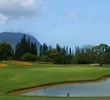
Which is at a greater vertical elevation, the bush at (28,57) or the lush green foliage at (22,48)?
the lush green foliage at (22,48)

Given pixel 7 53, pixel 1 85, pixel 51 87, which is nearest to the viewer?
pixel 1 85

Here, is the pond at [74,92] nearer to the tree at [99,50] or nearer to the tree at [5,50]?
the tree at [5,50]

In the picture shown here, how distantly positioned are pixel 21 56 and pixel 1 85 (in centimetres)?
10068

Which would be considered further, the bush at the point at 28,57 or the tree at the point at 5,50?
the bush at the point at 28,57

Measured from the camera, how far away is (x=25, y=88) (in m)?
40.8

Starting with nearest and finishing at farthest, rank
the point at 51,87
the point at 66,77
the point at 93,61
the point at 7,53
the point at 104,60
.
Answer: the point at 51,87 < the point at 66,77 < the point at 7,53 < the point at 104,60 < the point at 93,61

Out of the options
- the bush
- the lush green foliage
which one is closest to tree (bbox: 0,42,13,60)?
the bush

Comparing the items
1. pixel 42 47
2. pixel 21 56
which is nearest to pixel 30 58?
pixel 21 56

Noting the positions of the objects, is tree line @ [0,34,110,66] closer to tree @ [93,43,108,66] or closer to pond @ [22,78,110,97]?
tree @ [93,43,108,66]

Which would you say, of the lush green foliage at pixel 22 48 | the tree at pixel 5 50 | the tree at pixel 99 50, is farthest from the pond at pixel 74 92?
the lush green foliage at pixel 22 48

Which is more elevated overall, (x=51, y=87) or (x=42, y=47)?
(x=42, y=47)

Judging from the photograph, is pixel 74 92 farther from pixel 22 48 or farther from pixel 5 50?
pixel 22 48

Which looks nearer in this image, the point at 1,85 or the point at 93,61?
the point at 1,85

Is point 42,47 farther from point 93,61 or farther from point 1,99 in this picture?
point 1,99
